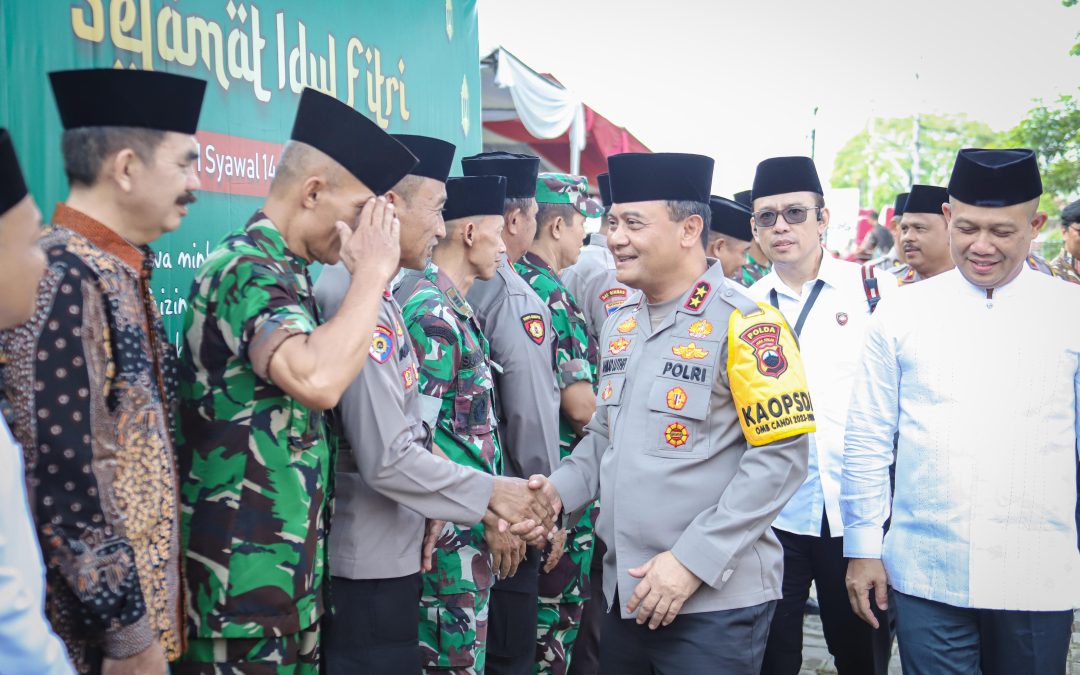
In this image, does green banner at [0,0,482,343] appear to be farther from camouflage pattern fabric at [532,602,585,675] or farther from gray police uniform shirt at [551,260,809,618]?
camouflage pattern fabric at [532,602,585,675]

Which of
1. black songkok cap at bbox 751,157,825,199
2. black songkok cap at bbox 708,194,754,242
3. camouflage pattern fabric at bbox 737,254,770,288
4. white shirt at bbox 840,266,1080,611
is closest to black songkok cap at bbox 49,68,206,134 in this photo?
white shirt at bbox 840,266,1080,611

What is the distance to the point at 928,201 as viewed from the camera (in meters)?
5.91

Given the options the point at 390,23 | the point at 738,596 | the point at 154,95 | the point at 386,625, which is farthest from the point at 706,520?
the point at 390,23

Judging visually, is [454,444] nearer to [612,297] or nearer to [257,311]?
[257,311]

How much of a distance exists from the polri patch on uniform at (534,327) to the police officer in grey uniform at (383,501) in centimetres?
107

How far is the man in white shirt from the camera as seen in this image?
115 inches

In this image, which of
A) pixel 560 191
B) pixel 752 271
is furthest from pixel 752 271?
pixel 560 191

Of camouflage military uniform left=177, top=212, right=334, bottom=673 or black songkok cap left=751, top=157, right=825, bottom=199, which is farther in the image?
black songkok cap left=751, top=157, right=825, bottom=199

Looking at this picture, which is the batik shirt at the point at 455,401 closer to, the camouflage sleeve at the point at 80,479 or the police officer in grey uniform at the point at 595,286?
the camouflage sleeve at the point at 80,479

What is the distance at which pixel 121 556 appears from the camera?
1.99 m

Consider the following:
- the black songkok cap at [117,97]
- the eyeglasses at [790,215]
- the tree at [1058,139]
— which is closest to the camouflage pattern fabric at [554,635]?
the eyeglasses at [790,215]

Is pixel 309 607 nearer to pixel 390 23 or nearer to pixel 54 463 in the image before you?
pixel 54 463

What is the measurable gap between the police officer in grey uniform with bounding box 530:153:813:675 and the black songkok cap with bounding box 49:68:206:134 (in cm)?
137

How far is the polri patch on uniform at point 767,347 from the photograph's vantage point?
2639 mm
